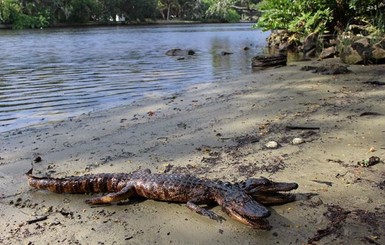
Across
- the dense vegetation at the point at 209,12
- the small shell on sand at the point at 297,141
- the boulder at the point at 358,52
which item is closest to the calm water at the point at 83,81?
the boulder at the point at 358,52

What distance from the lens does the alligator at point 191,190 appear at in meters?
3.13

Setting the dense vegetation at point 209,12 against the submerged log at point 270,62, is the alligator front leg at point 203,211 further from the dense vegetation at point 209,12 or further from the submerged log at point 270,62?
the dense vegetation at point 209,12

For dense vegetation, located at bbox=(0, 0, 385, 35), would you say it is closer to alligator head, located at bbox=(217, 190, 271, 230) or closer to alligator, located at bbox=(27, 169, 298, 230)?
alligator, located at bbox=(27, 169, 298, 230)

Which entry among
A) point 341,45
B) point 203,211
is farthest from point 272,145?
point 341,45

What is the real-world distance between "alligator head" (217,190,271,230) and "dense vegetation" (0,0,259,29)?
212ft

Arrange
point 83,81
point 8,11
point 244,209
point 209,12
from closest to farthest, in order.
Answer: point 244,209 → point 83,81 → point 8,11 → point 209,12

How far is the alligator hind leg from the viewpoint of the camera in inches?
141

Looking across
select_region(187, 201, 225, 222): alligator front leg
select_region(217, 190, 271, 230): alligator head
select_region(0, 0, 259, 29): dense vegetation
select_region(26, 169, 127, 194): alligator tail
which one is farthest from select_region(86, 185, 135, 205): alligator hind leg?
select_region(0, 0, 259, 29): dense vegetation

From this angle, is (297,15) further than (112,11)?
No

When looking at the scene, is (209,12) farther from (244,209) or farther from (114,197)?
(244,209)

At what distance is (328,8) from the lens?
673 inches

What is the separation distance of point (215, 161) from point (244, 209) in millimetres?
1408

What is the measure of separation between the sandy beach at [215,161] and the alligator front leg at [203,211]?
0.16 ft

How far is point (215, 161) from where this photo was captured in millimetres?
4461
